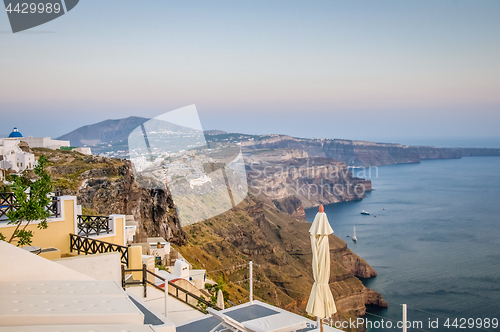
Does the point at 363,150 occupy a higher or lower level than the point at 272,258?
higher

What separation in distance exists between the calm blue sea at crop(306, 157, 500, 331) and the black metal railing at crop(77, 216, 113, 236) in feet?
27.6

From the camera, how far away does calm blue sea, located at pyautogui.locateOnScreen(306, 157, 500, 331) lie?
1407 inches

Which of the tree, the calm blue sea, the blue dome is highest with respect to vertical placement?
the blue dome

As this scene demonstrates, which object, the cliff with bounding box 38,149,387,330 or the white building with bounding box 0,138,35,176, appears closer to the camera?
the cliff with bounding box 38,149,387,330

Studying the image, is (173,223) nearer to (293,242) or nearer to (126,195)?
(126,195)

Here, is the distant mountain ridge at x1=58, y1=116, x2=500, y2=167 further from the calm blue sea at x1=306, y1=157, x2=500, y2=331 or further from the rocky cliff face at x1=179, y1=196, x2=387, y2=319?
the calm blue sea at x1=306, y1=157, x2=500, y2=331

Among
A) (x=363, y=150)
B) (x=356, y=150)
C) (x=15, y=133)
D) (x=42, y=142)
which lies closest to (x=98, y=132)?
(x=42, y=142)

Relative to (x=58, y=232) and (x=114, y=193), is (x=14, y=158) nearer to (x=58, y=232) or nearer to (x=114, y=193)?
(x=114, y=193)

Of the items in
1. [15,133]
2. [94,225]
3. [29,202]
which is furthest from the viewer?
[15,133]

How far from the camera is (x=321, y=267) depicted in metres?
4.53

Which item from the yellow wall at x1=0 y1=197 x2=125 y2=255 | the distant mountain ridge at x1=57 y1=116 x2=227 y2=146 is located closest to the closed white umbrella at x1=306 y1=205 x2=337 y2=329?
the yellow wall at x1=0 y1=197 x2=125 y2=255

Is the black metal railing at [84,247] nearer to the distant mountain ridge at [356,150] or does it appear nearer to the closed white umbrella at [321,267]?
the closed white umbrella at [321,267]

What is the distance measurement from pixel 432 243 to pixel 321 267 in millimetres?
56033

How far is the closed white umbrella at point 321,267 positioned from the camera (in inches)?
171
